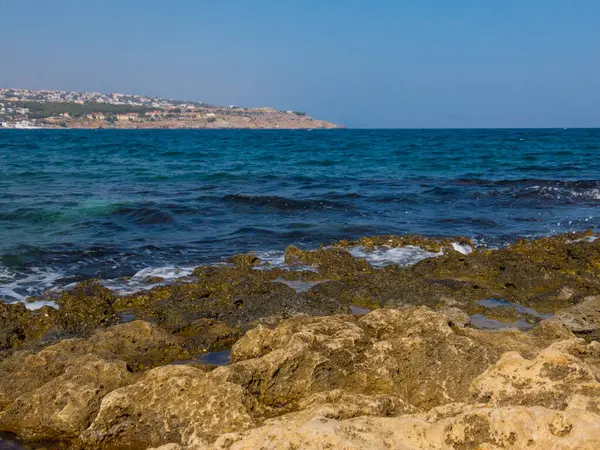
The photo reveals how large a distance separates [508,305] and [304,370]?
4750mm

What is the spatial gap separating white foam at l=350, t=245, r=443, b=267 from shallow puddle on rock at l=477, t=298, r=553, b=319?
2785 millimetres

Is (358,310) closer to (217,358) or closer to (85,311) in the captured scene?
(217,358)

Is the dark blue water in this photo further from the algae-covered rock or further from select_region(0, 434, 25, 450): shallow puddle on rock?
select_region(0, 434, 25, 450): shallow puddle on rock

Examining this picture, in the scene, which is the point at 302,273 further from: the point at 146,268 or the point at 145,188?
the point at 145,188

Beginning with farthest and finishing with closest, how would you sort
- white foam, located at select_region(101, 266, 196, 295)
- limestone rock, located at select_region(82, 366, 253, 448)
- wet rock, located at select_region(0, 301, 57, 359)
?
white foam, located at select_region(101, 266, 196, 295) → wet rock, located at select_region(0, 301, 57, 359) → limestone rock, located at select_region(82, 366, 253, 448)

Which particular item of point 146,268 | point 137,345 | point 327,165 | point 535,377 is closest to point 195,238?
point 146,268

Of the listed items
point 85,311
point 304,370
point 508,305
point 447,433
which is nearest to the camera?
point 447,433

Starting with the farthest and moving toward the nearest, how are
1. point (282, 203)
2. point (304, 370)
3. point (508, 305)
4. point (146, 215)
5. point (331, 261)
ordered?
point (282, 203), point (146, 215), point (331, 261), point (508, 305), point (304, 370)

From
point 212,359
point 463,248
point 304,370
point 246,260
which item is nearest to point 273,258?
point 246,260

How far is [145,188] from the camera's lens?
24.6 metres

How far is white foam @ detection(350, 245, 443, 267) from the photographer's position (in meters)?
11.8

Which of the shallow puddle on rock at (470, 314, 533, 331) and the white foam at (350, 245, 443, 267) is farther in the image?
the white foam at (350, 245, 443, 267)

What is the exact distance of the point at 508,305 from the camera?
869 cm

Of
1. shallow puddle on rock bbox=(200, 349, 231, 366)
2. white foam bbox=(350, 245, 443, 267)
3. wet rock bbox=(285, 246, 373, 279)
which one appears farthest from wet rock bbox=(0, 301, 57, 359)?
white foam bbox=(350, 245, 443, 267)
